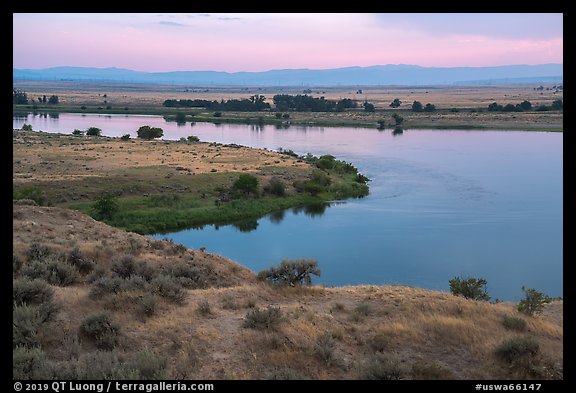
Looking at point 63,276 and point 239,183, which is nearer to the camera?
point 63,276

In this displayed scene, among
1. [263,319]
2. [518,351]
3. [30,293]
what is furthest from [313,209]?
[518,351]

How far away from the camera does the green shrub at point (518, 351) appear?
674 cm

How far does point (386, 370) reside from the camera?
20.3 feet

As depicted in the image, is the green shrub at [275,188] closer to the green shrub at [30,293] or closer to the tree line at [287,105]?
the green shrub at [30,293]

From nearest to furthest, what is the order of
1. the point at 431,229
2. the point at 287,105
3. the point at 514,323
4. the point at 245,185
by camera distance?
1. the point at 514,323
2. the point at 431,229
3. the point at 245,185
4. the point at 287,105

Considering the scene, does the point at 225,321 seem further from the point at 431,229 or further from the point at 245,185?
the point at 245,185

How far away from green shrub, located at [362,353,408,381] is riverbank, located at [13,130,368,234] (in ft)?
64.4

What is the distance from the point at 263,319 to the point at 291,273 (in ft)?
13.1

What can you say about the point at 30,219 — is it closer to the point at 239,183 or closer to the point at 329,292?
the point at 329,292

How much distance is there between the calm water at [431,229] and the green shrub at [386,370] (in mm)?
11541

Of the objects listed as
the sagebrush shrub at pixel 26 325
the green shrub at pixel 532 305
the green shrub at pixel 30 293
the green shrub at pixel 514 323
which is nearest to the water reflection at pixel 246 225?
the green shrub at pixel 532 305

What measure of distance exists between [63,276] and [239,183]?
21.7 m
